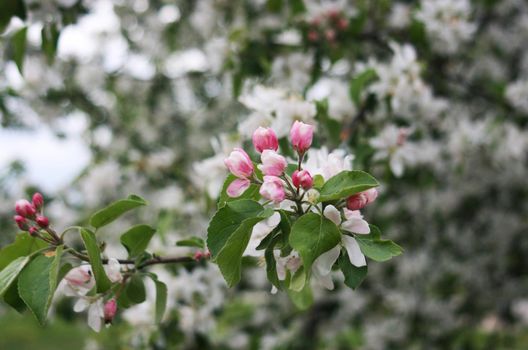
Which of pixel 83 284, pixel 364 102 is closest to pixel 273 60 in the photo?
pixel 364 102

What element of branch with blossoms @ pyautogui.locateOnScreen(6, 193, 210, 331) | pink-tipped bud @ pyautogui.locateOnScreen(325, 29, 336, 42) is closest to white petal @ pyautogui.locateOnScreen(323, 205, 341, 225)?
branch with blossoms @ pyautogui.locateOnScreen(6, 193, 210, 331)

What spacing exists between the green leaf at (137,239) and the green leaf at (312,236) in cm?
39

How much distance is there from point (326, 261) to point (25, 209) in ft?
1.69

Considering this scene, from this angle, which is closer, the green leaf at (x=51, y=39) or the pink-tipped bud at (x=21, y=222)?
the pink-tipped bud at (x=21, y=222)

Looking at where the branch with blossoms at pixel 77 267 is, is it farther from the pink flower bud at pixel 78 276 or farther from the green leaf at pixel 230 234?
the green leaf at pixel 230 234

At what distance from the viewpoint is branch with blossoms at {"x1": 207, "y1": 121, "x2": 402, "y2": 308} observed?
850 mm

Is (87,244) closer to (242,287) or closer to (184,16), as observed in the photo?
(242,287)

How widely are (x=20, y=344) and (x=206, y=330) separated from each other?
5364 mm

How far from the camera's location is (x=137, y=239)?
112 cm

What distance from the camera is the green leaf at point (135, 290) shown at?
3.61 ft

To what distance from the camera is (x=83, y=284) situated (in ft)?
3.44

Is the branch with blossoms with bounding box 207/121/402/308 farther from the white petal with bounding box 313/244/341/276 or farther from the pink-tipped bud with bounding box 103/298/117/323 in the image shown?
the pink-tipped bud with bounding box 103/298/117/323

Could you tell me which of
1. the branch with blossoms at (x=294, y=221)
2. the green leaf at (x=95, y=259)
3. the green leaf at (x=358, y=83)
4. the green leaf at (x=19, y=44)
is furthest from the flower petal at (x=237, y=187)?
the green leaf at (x=19, y=44)

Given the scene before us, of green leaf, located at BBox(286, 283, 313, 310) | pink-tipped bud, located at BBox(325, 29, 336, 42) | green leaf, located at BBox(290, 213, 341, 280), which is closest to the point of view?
green leaf, located at BBox(290, 213, 341, 280)
